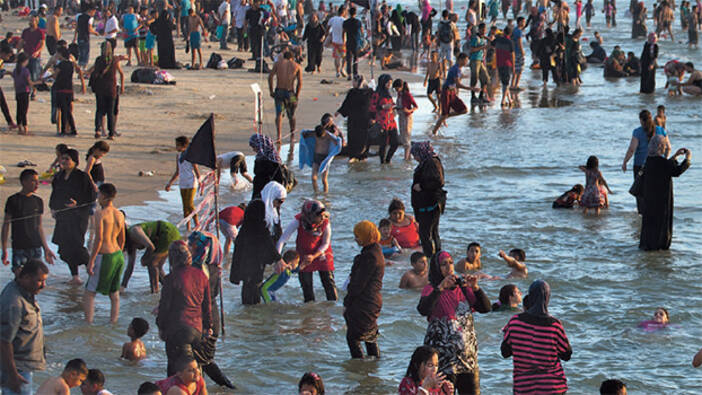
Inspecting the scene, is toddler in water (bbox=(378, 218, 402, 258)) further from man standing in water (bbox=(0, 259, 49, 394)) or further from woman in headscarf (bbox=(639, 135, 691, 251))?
man standing in water (bbox=(0, 259, 49, 394))

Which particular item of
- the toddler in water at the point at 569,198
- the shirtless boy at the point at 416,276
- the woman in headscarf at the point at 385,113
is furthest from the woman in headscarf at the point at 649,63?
the shirtless boy at the point at 416,276

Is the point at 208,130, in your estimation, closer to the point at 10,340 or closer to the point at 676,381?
the point at 10,340

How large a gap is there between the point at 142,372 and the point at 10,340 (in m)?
2.23

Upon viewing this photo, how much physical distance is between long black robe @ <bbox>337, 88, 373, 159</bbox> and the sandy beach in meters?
2.02

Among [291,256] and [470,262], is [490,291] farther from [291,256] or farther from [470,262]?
[291,256]

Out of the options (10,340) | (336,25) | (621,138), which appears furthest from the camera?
(336,25)

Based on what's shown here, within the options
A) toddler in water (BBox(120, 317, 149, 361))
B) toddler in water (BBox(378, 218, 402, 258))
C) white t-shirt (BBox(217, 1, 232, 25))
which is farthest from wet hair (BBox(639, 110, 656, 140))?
white t-shirt (BBox(217, 1, 232, 25))

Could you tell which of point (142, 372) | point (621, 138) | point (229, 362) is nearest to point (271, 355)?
point (229, 362)

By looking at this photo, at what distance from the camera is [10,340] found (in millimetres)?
6555

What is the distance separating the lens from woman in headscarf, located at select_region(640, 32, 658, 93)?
27312mm

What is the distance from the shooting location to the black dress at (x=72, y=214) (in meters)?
10.4

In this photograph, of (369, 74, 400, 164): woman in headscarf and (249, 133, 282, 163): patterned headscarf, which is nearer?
(249, 133, 282, 163): patterned headscarf

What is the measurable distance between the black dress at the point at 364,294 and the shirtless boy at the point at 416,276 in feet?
8.66

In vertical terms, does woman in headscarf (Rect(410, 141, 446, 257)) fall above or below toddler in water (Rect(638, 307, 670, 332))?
above
